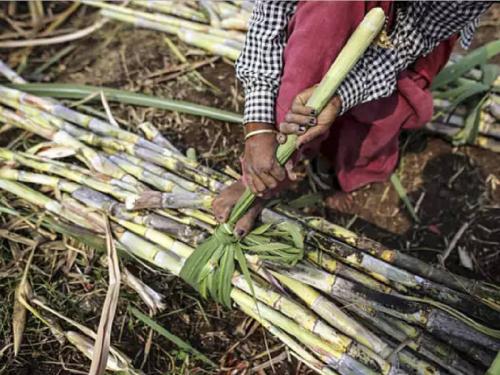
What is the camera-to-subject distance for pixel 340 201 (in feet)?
6.86

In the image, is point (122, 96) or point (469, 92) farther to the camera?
point (122, 96)

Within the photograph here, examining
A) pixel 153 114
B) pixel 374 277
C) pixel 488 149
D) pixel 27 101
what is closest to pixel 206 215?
pixel 374 277

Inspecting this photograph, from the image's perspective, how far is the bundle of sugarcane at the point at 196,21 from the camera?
234 centimetres

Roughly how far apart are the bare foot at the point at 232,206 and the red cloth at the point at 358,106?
0.85 ft

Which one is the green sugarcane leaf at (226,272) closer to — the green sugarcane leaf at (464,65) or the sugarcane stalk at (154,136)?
the sugarcane stalk at (154,136)

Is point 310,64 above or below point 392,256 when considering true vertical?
above

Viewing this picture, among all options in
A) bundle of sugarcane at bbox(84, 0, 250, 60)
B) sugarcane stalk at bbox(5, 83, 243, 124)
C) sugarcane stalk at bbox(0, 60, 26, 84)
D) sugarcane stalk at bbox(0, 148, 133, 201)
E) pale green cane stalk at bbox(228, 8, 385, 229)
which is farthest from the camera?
bundle of sugarcane at bbox(84, 0, 250, 60)

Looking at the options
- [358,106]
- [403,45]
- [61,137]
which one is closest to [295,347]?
[358,106]

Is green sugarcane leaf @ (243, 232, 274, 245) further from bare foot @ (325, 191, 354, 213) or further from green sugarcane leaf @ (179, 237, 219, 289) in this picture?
bare foot @ (325, 191, 354, 213)

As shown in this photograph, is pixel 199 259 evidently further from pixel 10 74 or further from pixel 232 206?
pixel 10 74

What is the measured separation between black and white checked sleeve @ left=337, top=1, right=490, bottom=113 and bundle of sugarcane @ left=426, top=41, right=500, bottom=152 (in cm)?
51

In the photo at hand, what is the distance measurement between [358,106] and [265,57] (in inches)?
14.1

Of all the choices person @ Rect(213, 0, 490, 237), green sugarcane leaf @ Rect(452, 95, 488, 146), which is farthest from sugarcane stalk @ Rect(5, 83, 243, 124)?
green sugarcane leaf @ Rect(452, 95, 488, 146)

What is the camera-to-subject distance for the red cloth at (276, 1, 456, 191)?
1415mm
